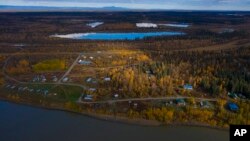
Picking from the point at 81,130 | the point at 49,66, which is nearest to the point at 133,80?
the point at 81,130

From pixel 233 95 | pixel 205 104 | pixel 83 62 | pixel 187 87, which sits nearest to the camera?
pixel 205 104

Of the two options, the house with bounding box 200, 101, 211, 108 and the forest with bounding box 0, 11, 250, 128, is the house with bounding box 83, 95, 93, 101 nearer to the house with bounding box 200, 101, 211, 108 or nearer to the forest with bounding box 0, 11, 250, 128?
the forest with bounding box 0, 11, 250, 128

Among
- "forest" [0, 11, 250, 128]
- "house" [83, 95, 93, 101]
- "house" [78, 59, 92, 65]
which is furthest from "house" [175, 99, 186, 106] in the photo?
"house" [78, 59, 92, 65]

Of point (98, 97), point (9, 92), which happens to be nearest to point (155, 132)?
point (98, 97)

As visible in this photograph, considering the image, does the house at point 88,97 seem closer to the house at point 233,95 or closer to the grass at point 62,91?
the grass at point 62,91

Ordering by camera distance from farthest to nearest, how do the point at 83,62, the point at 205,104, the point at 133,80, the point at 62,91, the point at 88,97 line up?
1. the point at 83,62
2. the point at 133,80
3. the point at 62,91
4. the point at 88,97
5. the point at 205,104

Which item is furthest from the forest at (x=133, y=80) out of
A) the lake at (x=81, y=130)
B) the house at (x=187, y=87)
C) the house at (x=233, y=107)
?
the lake at (x=81, y=130)

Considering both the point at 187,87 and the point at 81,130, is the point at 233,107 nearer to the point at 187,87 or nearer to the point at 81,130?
the point at 187,87

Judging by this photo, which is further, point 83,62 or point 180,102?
point 83,62

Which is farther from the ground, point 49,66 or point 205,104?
point 49,66
